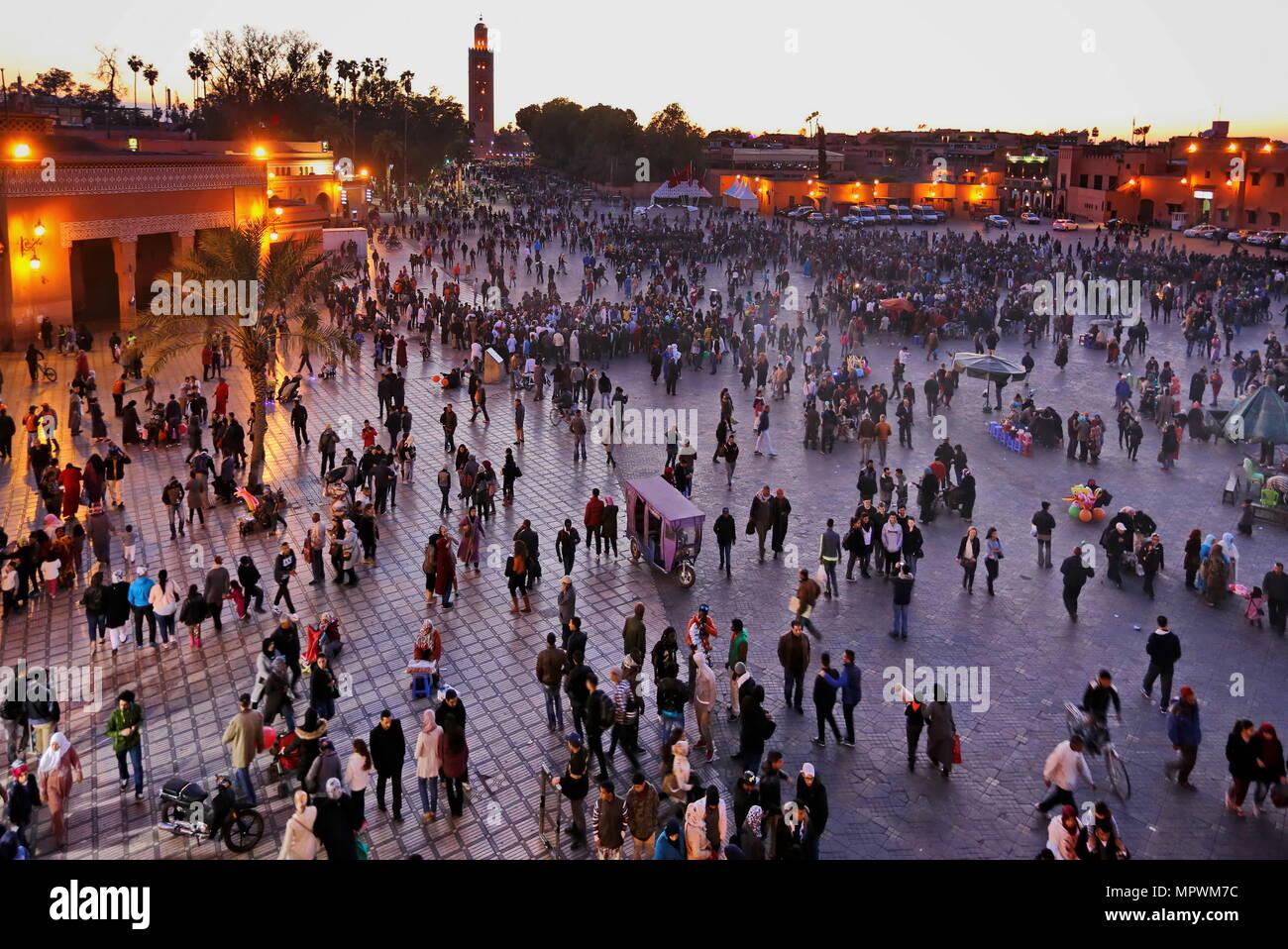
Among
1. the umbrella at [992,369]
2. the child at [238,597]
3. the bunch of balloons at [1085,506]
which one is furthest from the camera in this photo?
the umbrella at [992,369]

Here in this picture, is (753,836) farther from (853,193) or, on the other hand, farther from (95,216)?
(853,193)

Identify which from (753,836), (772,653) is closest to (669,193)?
(772,653)

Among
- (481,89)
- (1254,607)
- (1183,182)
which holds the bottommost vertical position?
(1254,607)

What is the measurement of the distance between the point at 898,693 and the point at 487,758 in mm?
4205

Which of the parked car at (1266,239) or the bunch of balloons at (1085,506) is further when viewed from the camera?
the parked car at (1266,239)

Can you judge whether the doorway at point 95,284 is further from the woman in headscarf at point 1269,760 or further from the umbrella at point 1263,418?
the woman in headscarf at point 1269,760

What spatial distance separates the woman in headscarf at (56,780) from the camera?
26.2ft

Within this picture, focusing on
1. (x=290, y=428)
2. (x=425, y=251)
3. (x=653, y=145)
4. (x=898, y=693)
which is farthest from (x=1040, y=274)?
(x=653, y=145)

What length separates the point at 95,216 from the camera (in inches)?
1088

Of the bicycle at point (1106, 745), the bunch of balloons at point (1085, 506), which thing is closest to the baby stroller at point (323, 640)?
the bicycle at point (1106, 745)

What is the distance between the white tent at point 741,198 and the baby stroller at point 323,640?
5320cm

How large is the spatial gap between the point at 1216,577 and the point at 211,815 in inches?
451

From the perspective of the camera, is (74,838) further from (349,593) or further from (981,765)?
(981,765)

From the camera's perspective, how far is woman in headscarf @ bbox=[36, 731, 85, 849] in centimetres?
800
